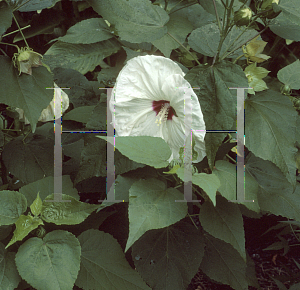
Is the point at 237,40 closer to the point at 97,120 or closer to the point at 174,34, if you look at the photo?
the point at 174,34

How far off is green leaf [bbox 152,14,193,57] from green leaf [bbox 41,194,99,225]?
0.43 metres

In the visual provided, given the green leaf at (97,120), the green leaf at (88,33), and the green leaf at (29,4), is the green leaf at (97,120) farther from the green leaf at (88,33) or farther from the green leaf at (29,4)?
the green leaf at (29,4)

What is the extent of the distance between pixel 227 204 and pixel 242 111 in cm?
22

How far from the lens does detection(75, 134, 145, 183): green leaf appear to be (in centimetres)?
73

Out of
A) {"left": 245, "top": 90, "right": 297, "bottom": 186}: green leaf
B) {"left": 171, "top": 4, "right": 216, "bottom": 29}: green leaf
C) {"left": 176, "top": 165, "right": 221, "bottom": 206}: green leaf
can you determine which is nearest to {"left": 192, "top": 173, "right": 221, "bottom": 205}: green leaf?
{"left": 176, "top": 165, "right": 221, "bottom": 206}: green leaf

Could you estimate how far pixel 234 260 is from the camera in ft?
2.91

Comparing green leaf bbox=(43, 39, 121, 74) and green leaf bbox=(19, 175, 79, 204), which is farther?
green leaf bbox=(43, 39, 121, 74)

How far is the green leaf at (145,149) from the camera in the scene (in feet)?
1.99

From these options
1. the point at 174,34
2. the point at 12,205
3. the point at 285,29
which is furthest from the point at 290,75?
the point at 12,205

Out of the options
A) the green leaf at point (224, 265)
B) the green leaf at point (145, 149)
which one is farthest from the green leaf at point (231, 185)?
the green leaf at point (224, 265)

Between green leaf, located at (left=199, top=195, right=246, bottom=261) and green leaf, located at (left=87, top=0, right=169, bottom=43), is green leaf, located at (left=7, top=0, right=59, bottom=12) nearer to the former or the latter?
green leaf, located at (left=87, top=0, right=169, bottom=43)

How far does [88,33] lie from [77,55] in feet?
0.26

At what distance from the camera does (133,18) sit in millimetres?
796

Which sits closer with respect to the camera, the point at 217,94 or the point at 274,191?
the point at 217,94
